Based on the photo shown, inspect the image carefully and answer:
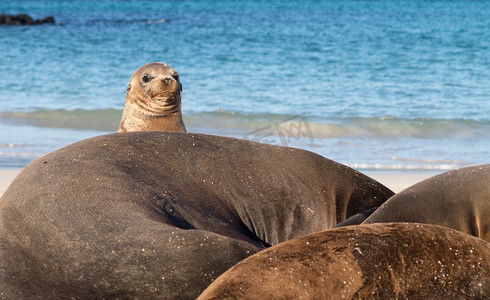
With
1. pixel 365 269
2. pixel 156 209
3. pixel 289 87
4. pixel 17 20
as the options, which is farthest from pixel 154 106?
pixel 17 20

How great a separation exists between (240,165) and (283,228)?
354 millimetres

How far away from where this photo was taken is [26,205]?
272 centimetres

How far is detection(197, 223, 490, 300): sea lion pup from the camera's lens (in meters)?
1.86

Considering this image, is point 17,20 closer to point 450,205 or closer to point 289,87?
point 289,87

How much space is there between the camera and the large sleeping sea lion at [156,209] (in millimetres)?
2389

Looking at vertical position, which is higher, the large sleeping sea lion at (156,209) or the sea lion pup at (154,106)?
the large sleeping sea lion at (156,209)

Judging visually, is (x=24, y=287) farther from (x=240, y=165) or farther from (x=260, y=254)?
(x=240, y=165)

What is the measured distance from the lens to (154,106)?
623 centimetres

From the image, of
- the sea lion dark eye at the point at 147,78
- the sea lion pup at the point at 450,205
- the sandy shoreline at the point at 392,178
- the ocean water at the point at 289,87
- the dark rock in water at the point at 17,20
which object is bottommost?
the dark rock in water at the point at 17,20

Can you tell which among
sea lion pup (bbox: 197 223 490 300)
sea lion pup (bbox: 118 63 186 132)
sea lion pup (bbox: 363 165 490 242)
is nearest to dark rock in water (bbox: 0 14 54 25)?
sea lion pup (bbox: 118 63 186 132)

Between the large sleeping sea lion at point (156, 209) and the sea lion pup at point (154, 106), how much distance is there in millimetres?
2601

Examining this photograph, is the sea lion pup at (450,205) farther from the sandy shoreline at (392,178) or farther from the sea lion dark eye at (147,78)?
the sea lion dark eye at (147,78)

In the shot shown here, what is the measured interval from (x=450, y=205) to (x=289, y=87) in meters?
10.9

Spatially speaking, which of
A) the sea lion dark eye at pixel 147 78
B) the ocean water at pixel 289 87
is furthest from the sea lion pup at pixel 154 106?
the ocean water at pixel 289 87
